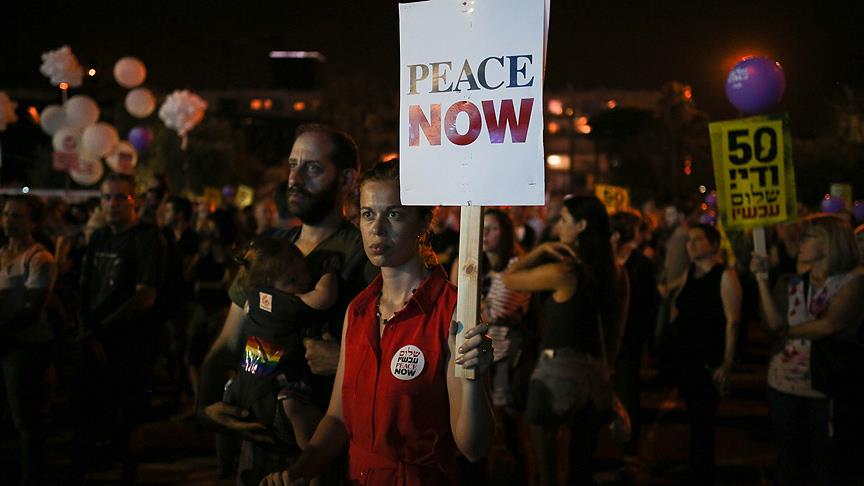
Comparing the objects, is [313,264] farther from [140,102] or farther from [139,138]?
[139,138]

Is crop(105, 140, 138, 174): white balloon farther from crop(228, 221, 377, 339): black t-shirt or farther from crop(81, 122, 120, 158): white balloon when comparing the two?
crop(228, 221, 377, 339): black t-shirt

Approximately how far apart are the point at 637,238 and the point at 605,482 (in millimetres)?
3075

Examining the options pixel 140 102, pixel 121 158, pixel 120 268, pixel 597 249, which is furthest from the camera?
pixel 140 102

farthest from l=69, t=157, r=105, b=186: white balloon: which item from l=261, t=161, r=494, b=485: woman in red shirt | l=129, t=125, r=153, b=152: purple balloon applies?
l=261, t=161, r=494, b=485: woman in red shirt

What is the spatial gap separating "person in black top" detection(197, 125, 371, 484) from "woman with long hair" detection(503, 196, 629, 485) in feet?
7.08

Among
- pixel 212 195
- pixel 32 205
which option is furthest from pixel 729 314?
pixel 212 195

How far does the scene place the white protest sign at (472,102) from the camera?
3055mm

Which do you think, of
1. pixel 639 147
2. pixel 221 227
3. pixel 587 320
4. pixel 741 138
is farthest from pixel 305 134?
pixel 639 147

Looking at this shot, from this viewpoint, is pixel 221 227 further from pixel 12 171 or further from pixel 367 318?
pixel 12 171

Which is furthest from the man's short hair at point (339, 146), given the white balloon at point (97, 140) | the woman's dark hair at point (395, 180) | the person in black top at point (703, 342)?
the white balloon at point (97, 140)

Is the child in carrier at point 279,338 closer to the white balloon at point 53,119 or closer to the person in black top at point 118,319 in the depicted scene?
the person in black top at point 118,319

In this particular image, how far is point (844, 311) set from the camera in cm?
582

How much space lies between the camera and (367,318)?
343 centimetres

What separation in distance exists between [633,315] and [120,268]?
14.9 ft
